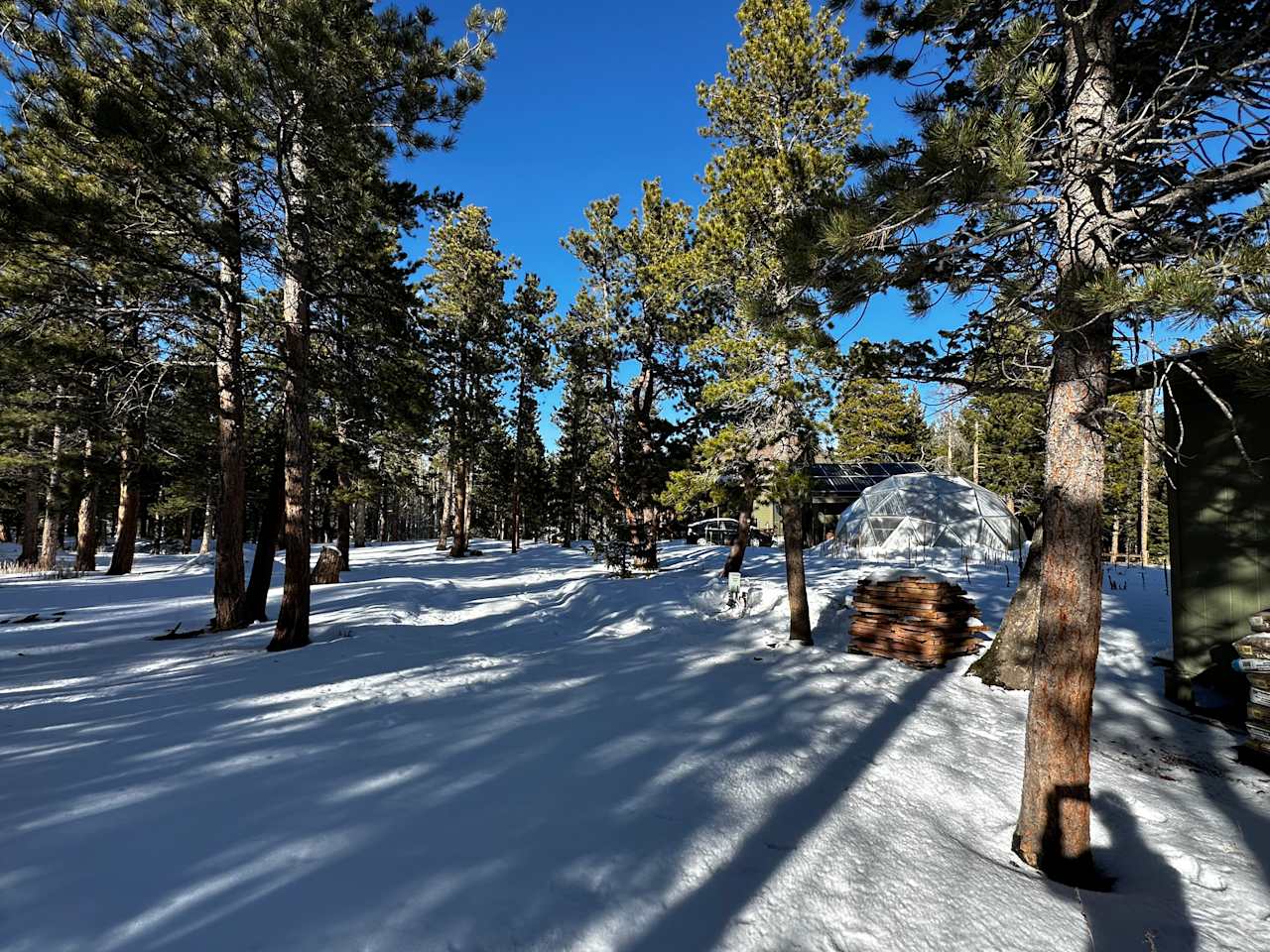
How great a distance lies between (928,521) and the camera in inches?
976

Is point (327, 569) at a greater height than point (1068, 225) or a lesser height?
lesser

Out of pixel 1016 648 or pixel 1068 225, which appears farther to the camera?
pixel 1016 648

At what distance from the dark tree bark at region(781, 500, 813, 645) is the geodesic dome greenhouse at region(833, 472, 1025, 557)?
15668mm

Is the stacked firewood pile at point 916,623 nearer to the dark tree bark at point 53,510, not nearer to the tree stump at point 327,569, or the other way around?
the tree stump at point 327,569

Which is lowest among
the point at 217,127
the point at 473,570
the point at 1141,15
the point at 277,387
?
the point at 473,570

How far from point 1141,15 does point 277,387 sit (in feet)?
42.3

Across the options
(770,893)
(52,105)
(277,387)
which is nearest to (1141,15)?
(770,893)

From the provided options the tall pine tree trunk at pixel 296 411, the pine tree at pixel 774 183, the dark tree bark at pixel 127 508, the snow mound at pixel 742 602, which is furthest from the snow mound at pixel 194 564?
the pine tree at pixel 774 183

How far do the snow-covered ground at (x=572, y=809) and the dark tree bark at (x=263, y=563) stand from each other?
6.95 ft

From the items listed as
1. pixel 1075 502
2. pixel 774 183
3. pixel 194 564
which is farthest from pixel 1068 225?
pixel 194 564

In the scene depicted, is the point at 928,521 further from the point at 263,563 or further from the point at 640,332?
→ the point at 263,563

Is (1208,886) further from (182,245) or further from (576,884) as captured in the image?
(182,245)

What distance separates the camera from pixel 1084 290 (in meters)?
3.00

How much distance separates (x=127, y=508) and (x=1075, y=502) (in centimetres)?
2441
